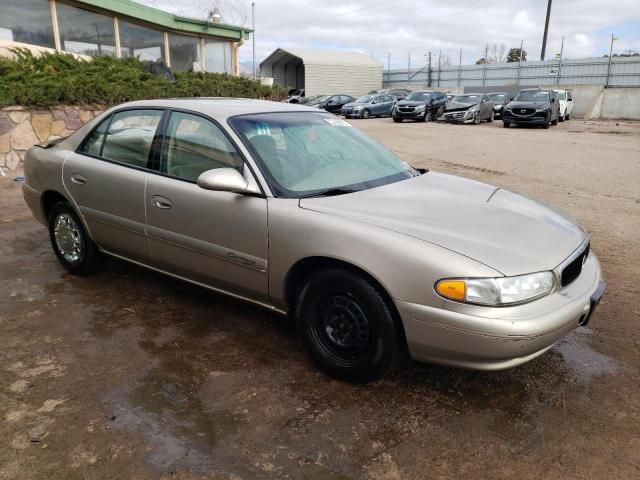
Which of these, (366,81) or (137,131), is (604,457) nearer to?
(137,131)

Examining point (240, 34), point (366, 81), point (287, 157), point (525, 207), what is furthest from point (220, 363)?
point (366, 81)

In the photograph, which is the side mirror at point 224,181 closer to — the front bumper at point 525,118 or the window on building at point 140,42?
the window on building at point 140,42

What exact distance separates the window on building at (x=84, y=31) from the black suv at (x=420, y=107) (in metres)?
13.3

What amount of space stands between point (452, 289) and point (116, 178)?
2726mm

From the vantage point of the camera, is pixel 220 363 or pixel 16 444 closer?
pixel 16 444

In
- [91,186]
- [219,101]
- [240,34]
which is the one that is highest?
[240,34]

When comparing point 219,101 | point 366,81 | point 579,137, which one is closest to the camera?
point 219,101

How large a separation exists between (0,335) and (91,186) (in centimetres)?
129

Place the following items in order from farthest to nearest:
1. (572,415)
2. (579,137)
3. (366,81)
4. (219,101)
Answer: (366,81) < (579,137) < (219,101) < (572,415)

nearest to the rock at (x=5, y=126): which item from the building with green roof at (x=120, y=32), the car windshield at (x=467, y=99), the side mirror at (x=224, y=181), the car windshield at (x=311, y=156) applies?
the building with green roof at (x=120, y=32)

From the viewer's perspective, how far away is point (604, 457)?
2496mm

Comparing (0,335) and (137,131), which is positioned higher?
(137,131)

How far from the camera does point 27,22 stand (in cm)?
1254

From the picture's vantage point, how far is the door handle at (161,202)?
3.69 m
